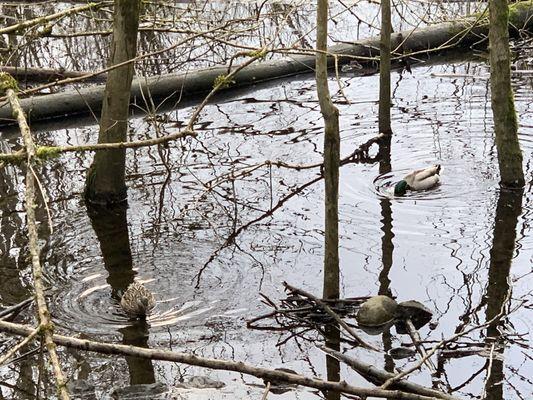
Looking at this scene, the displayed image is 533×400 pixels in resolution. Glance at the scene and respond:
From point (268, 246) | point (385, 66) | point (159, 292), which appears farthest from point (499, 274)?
point (385, 66)

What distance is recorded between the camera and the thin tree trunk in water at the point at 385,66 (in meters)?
10.8

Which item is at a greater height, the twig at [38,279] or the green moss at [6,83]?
the green moss at [6,83]

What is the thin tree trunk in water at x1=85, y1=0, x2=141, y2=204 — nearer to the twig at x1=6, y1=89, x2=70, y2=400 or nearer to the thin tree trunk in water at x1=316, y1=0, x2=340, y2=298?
the thin tree trunk in water at x1=316, y1=0, x2=340, y2=298

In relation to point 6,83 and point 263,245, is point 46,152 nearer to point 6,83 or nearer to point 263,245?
point 6,83

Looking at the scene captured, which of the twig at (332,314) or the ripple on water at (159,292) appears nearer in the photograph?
the twig at (332,314)

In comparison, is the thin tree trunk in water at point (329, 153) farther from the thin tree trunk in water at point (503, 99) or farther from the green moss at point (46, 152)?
the thin tree trunk in water at point (503, 99)

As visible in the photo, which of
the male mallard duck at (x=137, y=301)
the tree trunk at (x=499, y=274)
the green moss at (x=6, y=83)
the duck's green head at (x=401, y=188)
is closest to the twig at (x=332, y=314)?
the tree trunk at (x=499, y=274)

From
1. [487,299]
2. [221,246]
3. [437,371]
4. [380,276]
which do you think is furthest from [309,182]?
[437,371]

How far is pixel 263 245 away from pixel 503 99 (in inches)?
117

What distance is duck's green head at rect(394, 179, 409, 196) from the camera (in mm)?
9859

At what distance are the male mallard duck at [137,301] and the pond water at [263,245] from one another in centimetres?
10

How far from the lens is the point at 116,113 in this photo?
986 cm

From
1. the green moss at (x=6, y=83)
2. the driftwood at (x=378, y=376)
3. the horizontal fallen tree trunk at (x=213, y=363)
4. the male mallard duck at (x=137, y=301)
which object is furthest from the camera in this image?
the male mallard duck at (x=137, y=301)

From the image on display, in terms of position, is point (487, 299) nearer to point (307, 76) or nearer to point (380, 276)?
point (380, 276)
